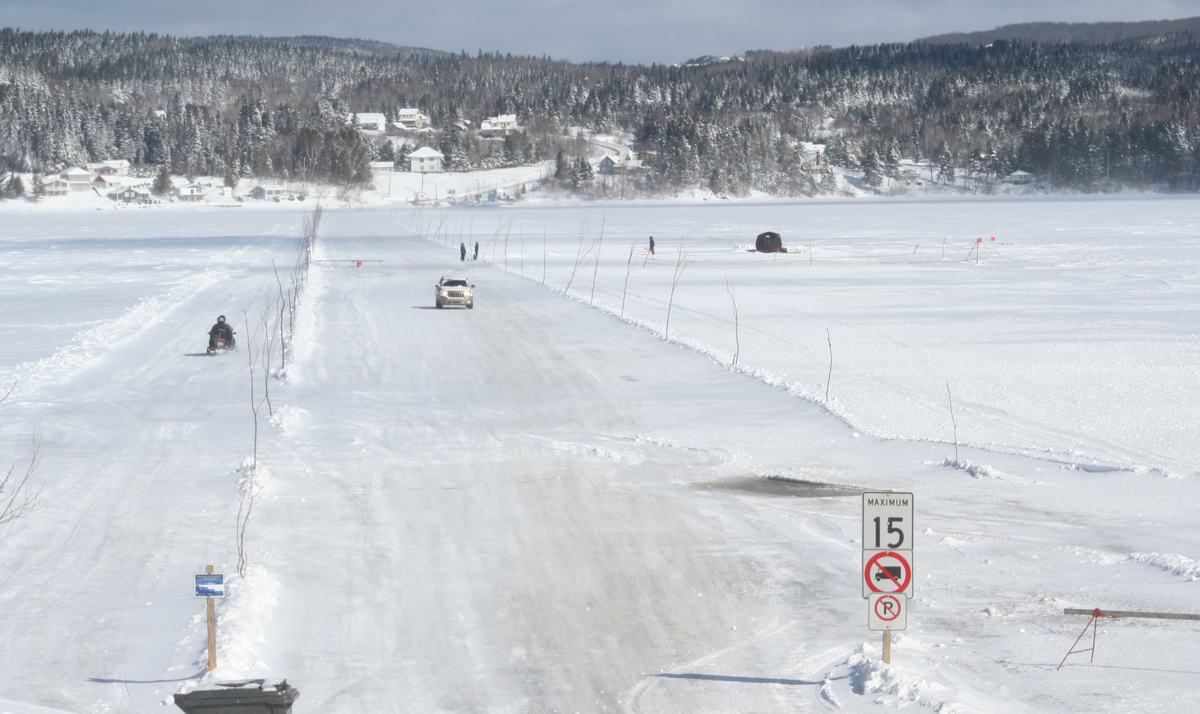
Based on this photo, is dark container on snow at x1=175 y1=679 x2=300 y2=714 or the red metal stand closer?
dark container on snow at x1=175 y1=679 x2=300 y2=714

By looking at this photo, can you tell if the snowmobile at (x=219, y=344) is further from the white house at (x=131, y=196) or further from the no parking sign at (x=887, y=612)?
Answer: the white house at (x=131, y=196)

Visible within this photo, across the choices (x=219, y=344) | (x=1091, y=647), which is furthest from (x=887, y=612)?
(x=219, y=344)

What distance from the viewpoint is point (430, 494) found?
1709 cm

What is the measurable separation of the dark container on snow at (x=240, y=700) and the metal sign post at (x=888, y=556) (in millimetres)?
4383

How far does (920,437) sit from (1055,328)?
1469cm

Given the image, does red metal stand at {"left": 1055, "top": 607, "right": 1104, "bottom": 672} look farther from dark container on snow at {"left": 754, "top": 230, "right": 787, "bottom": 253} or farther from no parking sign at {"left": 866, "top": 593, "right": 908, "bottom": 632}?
dark container on snow at {"left": 754, "top": 230, "right": 787, "bottom": 253}

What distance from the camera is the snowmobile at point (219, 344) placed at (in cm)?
3048

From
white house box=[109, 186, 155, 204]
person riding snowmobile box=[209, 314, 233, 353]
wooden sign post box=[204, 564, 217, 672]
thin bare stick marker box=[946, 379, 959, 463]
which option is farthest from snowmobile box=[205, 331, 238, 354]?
white house box=[109, 186, 155, 204]

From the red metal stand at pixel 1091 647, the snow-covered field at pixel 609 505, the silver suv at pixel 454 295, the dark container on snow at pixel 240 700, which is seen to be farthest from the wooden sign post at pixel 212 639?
the silver suv at pixel 454 295

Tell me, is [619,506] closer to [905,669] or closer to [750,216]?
[905,669]

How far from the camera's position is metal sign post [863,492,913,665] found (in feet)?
32.2

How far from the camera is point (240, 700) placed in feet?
26.1

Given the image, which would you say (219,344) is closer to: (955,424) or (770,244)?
(955,424)

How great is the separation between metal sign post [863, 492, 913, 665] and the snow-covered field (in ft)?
1.80
